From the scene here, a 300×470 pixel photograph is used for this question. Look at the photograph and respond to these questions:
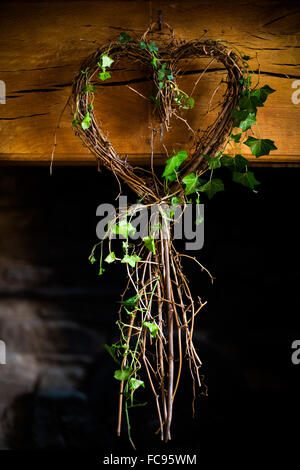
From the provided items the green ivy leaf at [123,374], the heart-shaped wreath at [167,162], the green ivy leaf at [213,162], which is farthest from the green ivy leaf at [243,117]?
the green ivy leaf at [123,374]

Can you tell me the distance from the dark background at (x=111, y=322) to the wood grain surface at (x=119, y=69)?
11.2 inches

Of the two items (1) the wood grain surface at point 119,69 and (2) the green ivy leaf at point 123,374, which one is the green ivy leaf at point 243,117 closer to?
(1) the wood grain surface at point 119,69

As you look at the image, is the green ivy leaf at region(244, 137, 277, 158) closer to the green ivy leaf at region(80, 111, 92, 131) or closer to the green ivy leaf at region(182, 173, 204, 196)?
the green ivy leaf at region(182, 173, 204, 196)

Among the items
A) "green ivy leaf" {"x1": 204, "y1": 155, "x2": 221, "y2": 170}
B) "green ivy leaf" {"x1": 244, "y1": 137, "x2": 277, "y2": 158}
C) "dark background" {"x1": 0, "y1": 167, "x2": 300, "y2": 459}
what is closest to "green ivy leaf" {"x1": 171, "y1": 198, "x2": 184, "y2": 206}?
"green ivy leaf" {"x1": 204, "y1": 155, "x2": 221, "y2": 170}

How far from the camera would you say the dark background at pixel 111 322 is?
1381 mm

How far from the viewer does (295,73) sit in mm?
1177

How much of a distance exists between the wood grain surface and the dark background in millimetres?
284

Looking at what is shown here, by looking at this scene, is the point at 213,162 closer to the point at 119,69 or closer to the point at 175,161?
the point at 175,161

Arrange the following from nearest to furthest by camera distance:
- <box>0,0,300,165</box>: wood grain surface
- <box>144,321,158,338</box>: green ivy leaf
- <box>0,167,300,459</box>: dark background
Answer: <box>144,321,158,338</box>: green ivy leaf
<box>0,0,300,165</box>: wood grain surface
<box>0,167,300,459</box>: dark background

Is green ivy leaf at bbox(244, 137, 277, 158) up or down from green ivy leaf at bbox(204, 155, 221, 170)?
up

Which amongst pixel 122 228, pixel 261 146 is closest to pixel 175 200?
pixel 122 228

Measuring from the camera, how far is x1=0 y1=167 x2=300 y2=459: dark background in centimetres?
138

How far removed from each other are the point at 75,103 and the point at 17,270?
80cm
